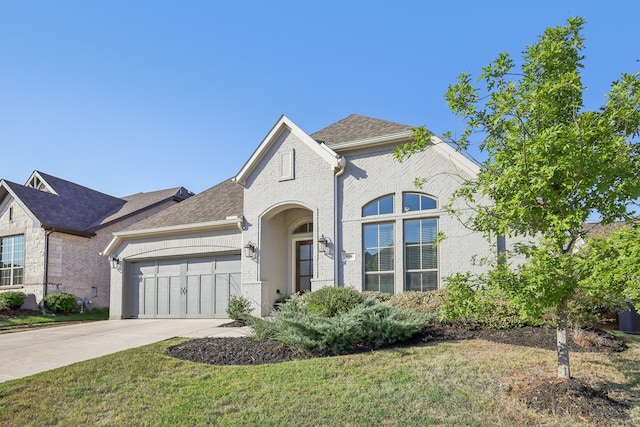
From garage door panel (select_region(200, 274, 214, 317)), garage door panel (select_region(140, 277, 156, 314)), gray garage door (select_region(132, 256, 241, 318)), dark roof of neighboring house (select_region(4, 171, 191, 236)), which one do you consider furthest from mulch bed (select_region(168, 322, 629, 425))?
dark roof of neighboring house (select_region(4, 171, 191, 236))

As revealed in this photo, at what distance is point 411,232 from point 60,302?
1555 centimetres

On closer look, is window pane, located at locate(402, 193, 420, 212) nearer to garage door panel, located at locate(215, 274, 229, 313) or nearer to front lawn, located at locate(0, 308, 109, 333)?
garage door panel, located at locate(215, 274, 229, 313)

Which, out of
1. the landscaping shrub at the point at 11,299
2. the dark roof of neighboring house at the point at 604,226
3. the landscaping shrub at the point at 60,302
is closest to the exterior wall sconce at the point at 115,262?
the landscaping shrub at the point at 60,302

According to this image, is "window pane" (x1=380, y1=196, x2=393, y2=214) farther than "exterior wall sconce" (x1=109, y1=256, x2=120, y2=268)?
No

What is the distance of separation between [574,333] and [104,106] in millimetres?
12184

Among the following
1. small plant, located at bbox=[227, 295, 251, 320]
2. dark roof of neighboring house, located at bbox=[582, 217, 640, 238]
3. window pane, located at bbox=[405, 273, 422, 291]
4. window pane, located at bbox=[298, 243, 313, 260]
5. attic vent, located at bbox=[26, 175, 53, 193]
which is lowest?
small plant, located at bbox=[227, 295, 251, 320]

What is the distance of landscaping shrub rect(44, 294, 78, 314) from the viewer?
66.8ft

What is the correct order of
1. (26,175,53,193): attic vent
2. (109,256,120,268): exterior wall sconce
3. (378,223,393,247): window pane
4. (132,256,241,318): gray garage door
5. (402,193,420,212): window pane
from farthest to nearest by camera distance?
(26,175,53,193): attic vent, (109,256,120,268): exterior wall sconce, (132,256,241,318): gray garage door, (378,223,393,247): window pane, (402,193,420,212): window pane

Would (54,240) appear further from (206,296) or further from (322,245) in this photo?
(322,245)

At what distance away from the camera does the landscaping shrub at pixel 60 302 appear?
20375mm

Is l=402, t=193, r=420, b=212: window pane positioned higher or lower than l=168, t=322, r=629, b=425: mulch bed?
higher

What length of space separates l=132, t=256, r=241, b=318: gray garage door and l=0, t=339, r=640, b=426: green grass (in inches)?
302

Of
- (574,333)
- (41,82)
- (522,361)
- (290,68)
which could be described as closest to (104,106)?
(41,82)

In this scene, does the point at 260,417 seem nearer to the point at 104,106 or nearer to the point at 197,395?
the point at 197,395
